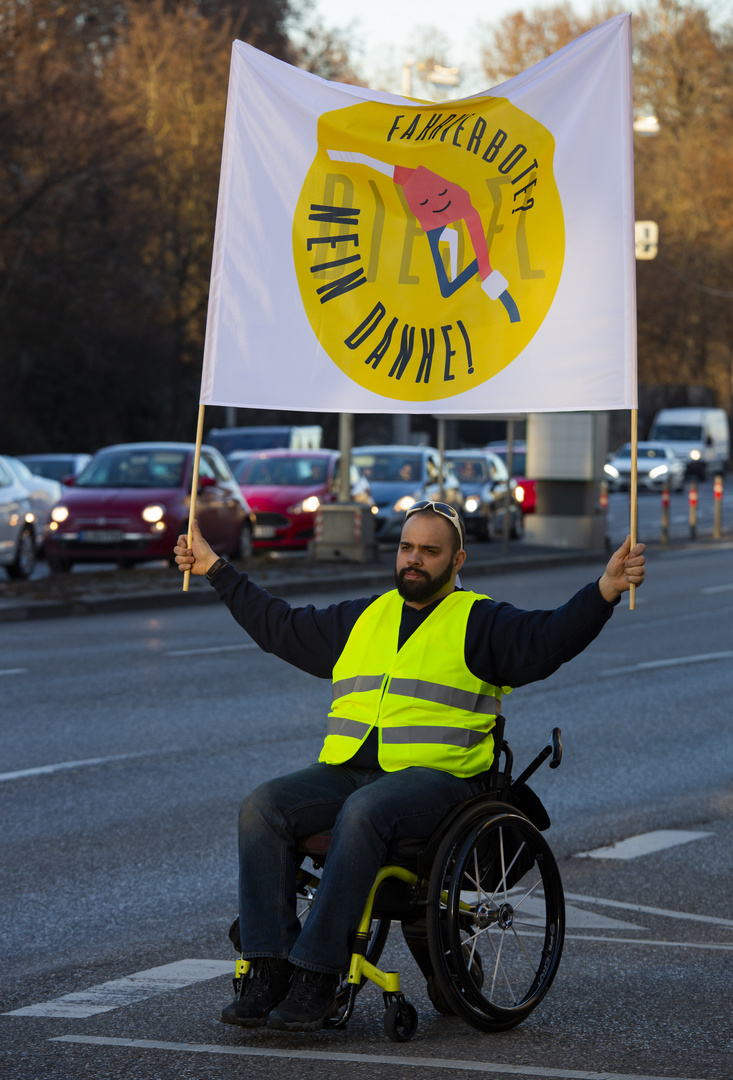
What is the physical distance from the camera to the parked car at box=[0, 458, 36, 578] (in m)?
18.9

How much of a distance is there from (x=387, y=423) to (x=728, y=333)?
617 inches

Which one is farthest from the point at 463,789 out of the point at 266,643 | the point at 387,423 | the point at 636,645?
the point at 387,423

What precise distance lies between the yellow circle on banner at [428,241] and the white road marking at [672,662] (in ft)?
25.6

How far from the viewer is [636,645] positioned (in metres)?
15.0

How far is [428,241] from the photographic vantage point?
18.6ft

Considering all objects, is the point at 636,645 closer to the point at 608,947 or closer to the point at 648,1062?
the point at 608,947

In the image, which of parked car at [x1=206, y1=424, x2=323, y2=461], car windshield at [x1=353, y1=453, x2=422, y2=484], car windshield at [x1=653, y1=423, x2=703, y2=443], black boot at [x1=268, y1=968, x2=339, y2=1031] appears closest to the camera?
black boot at [x1=268, y1=968, x2=339, y2=1031]

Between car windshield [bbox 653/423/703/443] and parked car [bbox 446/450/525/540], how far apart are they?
28532mm

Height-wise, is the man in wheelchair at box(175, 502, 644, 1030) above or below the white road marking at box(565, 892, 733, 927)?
above

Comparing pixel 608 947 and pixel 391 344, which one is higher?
pixel 391 344

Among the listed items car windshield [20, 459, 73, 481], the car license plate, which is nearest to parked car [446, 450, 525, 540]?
car windshield [20, 459, 73, 481]

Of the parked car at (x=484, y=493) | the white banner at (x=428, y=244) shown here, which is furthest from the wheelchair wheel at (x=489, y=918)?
the parked car at (x=484, y=493)

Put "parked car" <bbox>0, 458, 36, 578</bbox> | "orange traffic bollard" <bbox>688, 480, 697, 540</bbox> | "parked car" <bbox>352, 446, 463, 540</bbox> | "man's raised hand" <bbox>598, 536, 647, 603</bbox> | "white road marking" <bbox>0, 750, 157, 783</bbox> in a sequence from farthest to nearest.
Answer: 1. "orange traffic bollard" <bbox>688, 480, 697, 540</bbox>
2. "parked car" <bbox>352, 446, 463, 540</bbox>
3. "parked car" <bbox>0, 458, 36, 578</bbox>
4. "white road marking" <bbox>0, 750, 157, 783</bbox>
5. "man's raised hand" <bbox>598, 536, 647, 603</bbox>

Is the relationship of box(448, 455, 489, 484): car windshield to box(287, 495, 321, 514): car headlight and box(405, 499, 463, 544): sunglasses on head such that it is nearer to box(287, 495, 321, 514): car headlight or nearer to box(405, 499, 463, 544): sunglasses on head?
box(287, 495, 321, 514): car headlight
